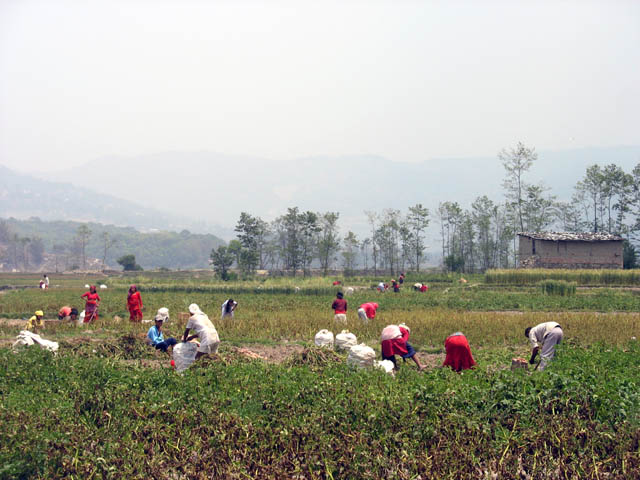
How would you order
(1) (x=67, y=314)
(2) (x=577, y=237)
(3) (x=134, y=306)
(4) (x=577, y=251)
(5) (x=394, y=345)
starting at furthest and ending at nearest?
1. (2) (x=577, y=237)
2. (4) (x=577, y=251)
3. (1) (x=67, y=314)
4. (3) (x=134, y=306)
5. (5) (x=394, y=345)

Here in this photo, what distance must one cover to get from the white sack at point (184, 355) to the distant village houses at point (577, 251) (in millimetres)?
38823

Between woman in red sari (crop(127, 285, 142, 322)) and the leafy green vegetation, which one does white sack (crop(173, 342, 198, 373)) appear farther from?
woman in red sari (crop(127, 285, 142, 322))

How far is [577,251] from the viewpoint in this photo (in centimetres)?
4297

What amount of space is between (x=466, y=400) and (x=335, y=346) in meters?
6.17

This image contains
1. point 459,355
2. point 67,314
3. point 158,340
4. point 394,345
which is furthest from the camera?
point 67,314

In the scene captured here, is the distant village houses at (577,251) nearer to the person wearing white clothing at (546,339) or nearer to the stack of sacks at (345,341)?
the stack of sacks at (345,341)

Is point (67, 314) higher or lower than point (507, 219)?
lower

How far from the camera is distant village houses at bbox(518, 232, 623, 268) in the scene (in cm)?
4259

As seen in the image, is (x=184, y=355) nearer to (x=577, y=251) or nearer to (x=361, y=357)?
(x=361, y=357)

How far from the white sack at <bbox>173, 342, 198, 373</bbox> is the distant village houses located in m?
38.8

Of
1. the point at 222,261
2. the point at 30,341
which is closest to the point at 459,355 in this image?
the point at 30,341

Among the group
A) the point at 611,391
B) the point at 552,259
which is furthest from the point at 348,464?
the point at 552,259

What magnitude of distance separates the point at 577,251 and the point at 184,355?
3977 centimetres

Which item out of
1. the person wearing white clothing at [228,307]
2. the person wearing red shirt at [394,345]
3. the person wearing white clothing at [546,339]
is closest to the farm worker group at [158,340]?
the person wearing red shirt at [394,345]
